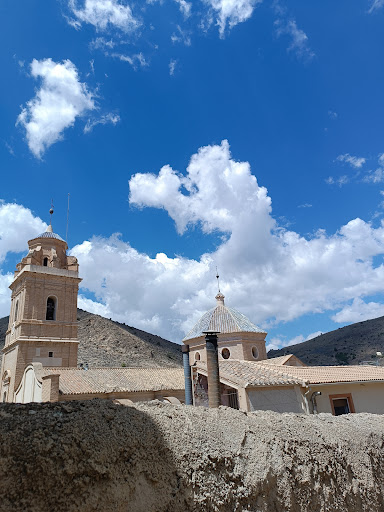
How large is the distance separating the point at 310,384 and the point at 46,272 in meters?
16.7

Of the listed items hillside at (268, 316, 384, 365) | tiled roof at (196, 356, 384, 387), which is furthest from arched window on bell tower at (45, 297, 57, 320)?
hillside at (268, 316, 384, 365)

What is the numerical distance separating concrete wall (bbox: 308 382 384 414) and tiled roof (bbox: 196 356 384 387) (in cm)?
29

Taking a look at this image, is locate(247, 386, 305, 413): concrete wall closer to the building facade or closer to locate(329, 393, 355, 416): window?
the building facade

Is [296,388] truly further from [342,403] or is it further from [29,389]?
[29,389]

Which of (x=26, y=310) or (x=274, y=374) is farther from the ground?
(x=26, y=310)

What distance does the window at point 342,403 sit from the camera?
48.8 ft

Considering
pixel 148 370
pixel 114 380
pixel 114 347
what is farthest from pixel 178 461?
pixel 114 347

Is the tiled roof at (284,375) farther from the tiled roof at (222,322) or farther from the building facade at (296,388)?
the tiled roof at (222,322)

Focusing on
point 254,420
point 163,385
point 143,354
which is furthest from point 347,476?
point 143,354

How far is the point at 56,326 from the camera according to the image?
22.7 m

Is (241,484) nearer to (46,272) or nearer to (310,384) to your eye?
(310,384)

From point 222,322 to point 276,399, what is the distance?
9.01 meters

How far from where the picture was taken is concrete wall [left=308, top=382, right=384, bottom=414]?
581 inches

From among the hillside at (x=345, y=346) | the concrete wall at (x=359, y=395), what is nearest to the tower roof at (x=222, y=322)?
the concrete wall at (x=359, y=395)
